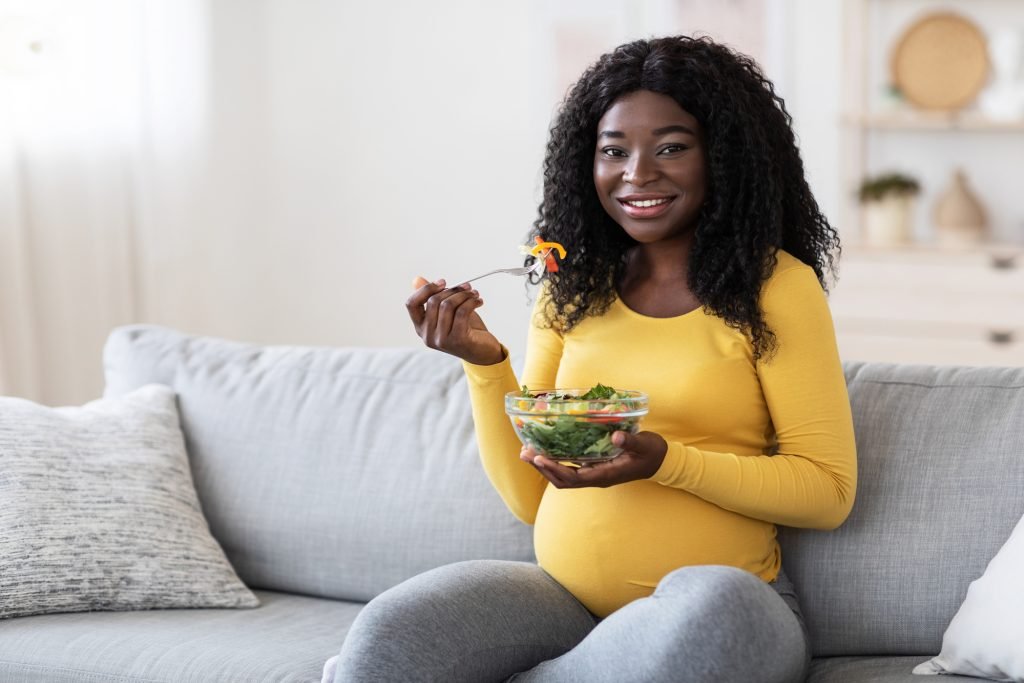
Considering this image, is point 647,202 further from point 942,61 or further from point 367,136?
point 367,136

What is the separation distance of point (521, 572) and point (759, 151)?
0.65 metres

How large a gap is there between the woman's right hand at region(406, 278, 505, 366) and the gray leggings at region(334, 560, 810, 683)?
11.7 inches

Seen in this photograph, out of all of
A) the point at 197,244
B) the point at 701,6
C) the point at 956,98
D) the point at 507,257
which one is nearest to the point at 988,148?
the point at 956,98

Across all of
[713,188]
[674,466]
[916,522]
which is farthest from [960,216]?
[674,466]

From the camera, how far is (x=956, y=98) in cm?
419

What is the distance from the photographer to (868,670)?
5.57ft

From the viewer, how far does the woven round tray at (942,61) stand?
163 inches

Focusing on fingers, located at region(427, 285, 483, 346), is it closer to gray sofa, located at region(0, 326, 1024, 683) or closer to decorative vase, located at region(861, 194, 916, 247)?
gray sofa, located at region(0, 326, 1024, 683)

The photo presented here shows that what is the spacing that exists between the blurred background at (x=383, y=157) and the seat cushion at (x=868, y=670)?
2379 millimetres

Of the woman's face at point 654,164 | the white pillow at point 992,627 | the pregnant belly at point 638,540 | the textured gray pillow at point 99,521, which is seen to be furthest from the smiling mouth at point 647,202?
the textured gray pillow at point 99,521

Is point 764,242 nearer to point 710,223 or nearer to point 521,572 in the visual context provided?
point 710,223

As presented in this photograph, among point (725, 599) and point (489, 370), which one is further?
point (489, 370)

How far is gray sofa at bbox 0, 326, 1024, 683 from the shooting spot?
1.76 metres

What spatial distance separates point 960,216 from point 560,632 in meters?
3.00
